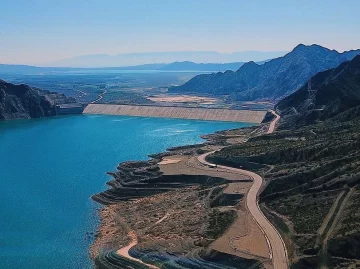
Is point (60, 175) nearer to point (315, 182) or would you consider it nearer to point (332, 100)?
point (315, 182)

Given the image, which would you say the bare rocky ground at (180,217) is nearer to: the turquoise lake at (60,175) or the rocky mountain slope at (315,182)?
the turquoise lake at (60,175)

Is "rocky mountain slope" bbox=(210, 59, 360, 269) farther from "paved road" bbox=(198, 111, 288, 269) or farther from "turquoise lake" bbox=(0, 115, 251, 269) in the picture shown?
"turquoise lake" bbox=(0, 115, 251, 269)

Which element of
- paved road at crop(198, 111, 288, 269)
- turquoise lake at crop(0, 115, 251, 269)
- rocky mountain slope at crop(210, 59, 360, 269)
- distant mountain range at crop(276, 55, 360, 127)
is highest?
distant mountain range at crop(276, 55, 360, 127)

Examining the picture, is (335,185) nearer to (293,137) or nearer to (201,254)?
(201,254)

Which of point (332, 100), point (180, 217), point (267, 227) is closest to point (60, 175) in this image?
point (180, 217)

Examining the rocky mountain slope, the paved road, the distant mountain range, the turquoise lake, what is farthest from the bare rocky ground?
the distant mountain range

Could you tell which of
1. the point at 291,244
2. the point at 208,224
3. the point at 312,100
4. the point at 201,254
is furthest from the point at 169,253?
the point at 312,100

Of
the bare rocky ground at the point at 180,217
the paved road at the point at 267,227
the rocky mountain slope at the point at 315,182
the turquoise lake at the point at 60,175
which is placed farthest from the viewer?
the turquoise lake at the point at 60,175

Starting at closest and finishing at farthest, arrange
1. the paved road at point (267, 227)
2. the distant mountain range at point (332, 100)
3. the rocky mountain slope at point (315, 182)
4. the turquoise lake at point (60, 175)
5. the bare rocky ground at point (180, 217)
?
the rocky mountain slope at point (315, 182) < the paved road at point (267, 227) < the bare rocky ground at point (180, 217) < the turquoise lake at point (60, 175) < the distant mountain range at point (332, 100)

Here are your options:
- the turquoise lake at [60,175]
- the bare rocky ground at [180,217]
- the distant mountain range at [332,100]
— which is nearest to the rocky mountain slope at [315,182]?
the distant mountain range at [332,100]
